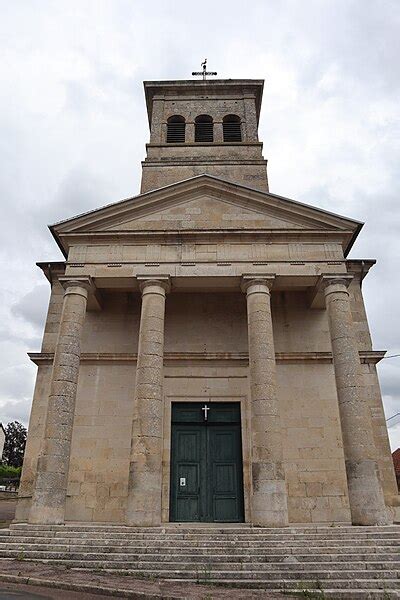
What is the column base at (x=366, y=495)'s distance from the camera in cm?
1144

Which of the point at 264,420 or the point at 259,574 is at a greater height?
the point at 264,420

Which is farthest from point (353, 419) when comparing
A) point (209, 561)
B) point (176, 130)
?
point (176, 130)

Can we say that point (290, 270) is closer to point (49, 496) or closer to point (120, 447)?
Result: point (120, 447)

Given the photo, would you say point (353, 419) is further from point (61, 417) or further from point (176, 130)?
point (176, 130)

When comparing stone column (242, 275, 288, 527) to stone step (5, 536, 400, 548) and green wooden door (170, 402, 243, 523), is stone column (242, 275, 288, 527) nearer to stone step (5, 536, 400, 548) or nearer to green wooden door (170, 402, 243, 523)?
stone step (5, 536, 400, 548)

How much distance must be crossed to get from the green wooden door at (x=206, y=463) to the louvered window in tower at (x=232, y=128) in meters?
13.8

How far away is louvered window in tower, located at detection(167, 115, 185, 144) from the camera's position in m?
23.3

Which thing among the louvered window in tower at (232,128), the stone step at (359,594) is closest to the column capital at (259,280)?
the stone step at (359,594)

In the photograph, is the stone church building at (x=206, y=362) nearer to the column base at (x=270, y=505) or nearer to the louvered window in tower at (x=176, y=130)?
the column base at (x=270, y=505)

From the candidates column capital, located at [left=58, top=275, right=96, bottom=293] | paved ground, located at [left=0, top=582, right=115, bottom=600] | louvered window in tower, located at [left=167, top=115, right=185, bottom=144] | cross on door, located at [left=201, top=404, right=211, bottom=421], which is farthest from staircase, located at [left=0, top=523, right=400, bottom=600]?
louvered window in tower, located at [left=167, top=115, right=185, bottom=144]

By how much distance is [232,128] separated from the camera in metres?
23.6

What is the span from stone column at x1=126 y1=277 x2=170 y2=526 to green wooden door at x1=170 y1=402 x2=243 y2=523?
9.35ft

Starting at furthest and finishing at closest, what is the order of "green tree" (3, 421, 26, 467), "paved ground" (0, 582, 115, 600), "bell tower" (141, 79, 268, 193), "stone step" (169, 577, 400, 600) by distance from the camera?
"green tree" (3, 421, 26, 467) → "bell tower" (141, 79, 268, 193) → "stone step" (169, 577, 400, 600) → "paved ground" (0, 582, 115, 600)

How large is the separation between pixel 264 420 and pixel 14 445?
66598 millimetres
